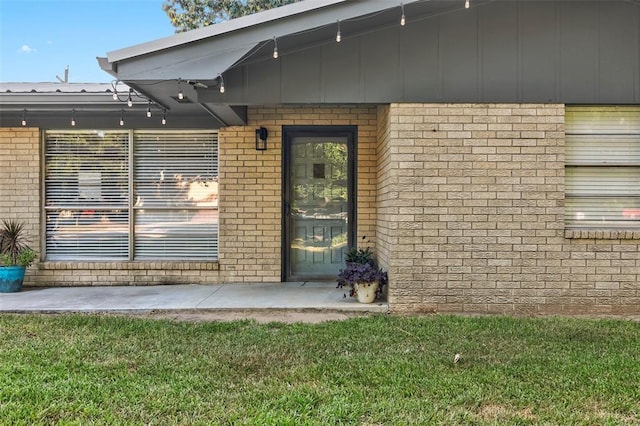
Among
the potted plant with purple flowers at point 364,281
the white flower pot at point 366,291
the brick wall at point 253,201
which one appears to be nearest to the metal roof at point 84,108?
the brick wall at point 253,201

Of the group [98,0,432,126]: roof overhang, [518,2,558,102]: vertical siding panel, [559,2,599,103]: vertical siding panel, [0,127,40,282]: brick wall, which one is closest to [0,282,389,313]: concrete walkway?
[0,127,40,282]: brick wall

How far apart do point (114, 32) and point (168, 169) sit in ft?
50.4

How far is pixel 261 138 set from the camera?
7.14 meters

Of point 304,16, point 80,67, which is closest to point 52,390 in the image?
point 304,16

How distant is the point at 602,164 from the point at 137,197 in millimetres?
6568

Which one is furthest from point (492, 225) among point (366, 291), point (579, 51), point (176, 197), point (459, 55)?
point (176, 197)

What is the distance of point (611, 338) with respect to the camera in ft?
14.7

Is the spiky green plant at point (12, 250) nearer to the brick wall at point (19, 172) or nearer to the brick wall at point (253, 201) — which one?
the brick wall at point (19, 172)

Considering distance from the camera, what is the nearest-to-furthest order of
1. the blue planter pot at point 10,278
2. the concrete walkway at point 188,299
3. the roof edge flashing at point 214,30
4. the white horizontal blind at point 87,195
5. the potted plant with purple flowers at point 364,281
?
the roof edge flashing at point 214,30
the concrete walkway at point 188,299
the potted plant with purple flowers at point 364,281
the blue planter pot at point 10,278
the white horizontal blind at point 87,195

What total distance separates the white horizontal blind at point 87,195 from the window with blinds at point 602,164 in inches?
250

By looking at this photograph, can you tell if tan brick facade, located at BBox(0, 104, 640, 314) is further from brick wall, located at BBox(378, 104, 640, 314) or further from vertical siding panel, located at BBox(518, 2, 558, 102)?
vertical siding panel, located at BBox(518, 2, 558, 102)

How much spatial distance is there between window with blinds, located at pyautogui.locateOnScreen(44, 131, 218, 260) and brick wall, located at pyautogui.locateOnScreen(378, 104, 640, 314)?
3289mm

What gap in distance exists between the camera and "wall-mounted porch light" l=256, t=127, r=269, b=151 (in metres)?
7.11

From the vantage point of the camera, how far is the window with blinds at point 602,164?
571 cm
